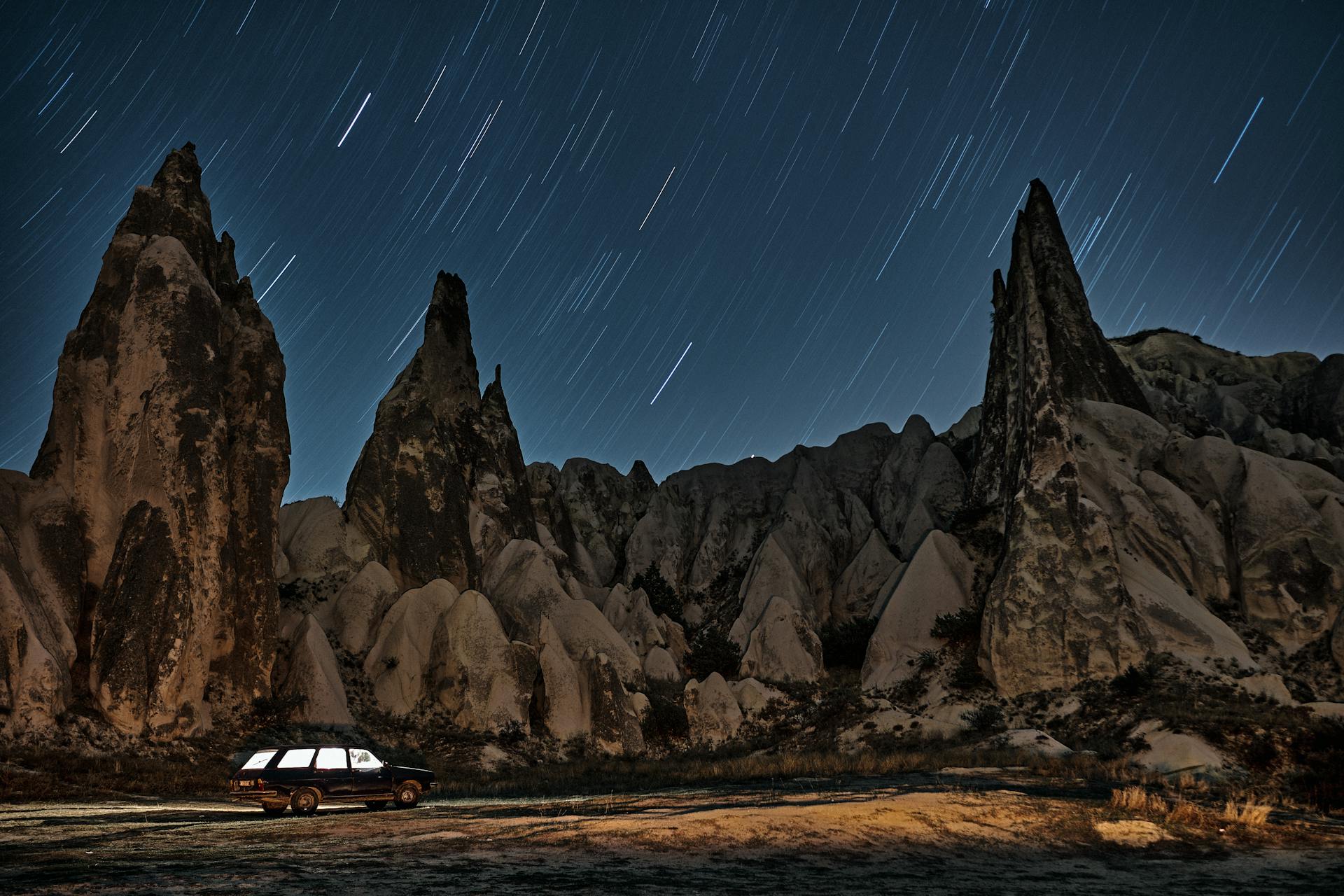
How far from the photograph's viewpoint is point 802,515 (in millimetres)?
81188

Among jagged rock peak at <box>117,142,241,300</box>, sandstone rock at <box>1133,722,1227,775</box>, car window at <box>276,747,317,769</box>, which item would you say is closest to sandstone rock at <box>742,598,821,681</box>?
sandstone rock at <box>1133,722,1227,775</box>

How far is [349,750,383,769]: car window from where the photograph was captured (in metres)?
20.0

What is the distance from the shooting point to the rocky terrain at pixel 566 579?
34.1 metres

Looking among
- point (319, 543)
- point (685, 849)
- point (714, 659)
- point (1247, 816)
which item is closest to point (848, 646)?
point (714, 659)

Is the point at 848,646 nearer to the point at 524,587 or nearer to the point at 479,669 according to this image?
the point at 524,587

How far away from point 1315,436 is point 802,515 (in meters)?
41.6

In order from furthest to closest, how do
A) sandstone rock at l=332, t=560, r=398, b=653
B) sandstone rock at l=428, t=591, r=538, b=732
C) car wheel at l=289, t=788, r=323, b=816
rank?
sandstone rock at l=332, t=560, r=398, b=653, sandstone rock at l=428, t=591, r=538, b=732, car wheel at l=289, t=788, r=323, b=816

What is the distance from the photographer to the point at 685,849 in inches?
531

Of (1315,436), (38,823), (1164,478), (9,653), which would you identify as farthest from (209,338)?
(1315,436)

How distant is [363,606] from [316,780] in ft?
103

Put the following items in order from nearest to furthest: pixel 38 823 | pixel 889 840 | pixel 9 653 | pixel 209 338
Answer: pixel 889 840
pixel 38 823
pixel 9 653
pixel 209 338

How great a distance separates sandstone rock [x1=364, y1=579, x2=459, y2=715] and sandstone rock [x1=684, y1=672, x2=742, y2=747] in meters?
13.9

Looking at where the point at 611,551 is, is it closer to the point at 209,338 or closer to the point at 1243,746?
the point at 209,338

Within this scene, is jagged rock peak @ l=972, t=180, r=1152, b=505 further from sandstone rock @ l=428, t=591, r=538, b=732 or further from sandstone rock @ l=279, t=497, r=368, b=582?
sandstone rock @ l=279, t=497, r=368, b=582
